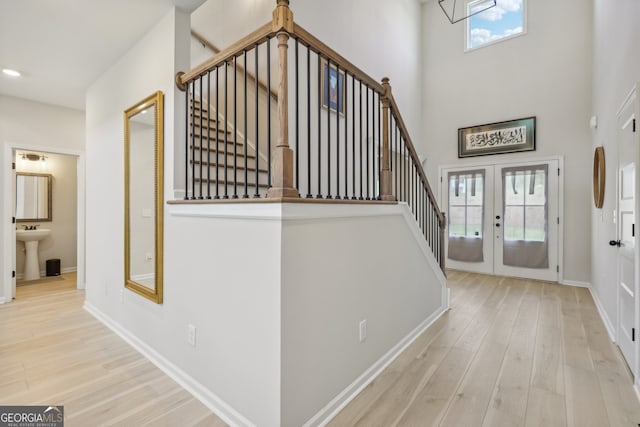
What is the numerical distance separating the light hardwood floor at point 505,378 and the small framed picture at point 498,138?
9.14ft

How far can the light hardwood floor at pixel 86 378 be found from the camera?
1.75m

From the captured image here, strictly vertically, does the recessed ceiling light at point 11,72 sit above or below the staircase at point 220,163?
above

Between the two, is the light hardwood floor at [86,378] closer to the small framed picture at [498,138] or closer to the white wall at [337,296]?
the white wall at [337,296]

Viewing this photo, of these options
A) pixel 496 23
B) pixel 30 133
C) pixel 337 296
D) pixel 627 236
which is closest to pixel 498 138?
pixel 496 23

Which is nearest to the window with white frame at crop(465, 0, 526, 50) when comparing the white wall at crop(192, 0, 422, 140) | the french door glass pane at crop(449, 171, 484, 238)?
the white wall at crop(192, 0, 422, 140)

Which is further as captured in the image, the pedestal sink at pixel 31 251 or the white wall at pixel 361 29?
the pedestal sink at pixel 31 251

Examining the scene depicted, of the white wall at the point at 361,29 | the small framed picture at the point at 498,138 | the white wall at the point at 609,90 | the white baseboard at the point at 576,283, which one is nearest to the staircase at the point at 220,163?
the white wall at the point at 361,29

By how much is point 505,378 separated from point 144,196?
9.69 ft

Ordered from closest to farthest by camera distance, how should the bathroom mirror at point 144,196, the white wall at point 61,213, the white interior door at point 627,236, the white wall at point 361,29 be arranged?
the white interior door at point 627,236, the bathroom mirror at point 144,196, the white wall at point 361,29, the white wall at point 61,213

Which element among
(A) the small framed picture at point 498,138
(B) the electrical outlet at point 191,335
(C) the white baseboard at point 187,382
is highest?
(A) the small framed picture at point 498,138

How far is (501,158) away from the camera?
526 centimetres

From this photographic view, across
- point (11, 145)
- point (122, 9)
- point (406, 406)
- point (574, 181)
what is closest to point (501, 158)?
point (574, 181)

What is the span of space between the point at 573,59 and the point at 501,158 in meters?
1.67

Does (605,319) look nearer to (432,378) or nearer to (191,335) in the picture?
(432,378)
